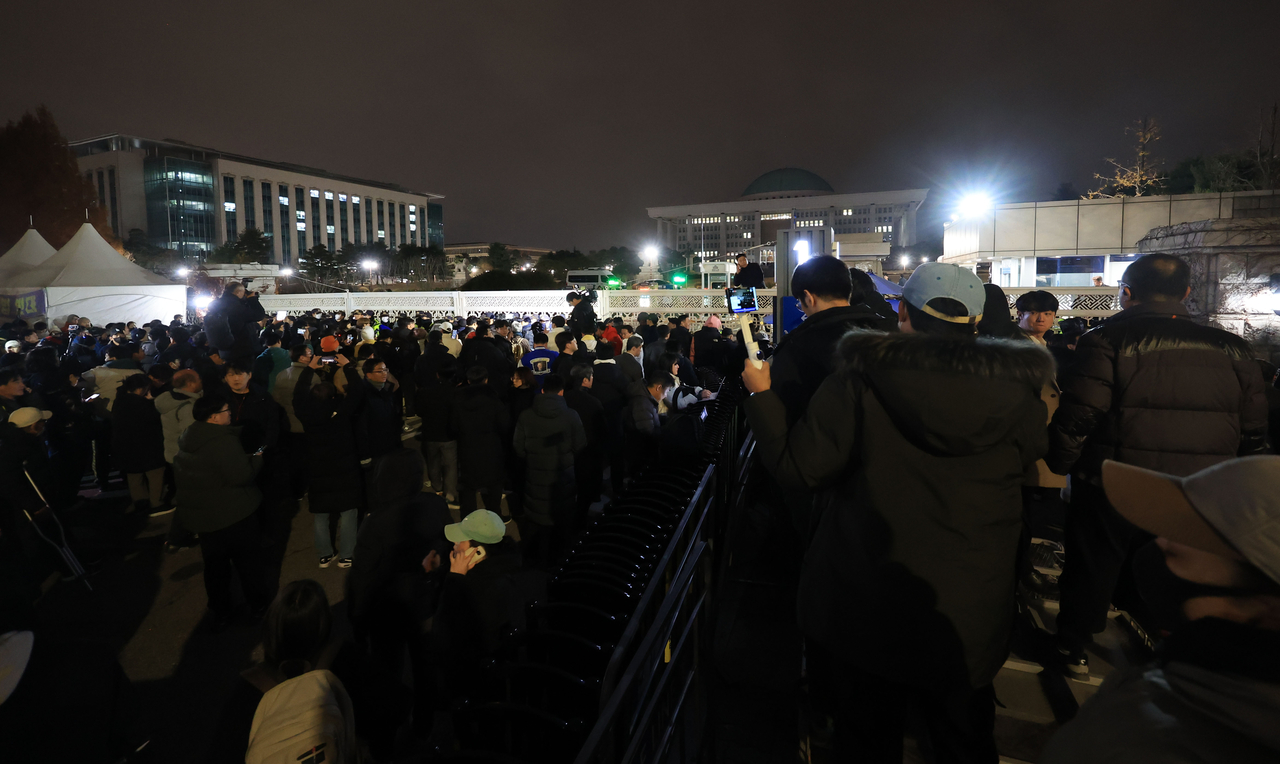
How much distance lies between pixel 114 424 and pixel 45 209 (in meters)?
58.0

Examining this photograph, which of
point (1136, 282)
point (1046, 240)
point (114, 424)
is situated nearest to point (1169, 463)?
point (1136, 282)

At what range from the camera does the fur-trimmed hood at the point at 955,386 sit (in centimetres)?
171

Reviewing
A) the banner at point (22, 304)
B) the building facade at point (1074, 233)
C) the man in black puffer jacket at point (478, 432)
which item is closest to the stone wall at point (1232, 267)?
the building facade at point (1074, 233)

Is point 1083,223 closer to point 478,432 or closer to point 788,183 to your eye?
point 478,432

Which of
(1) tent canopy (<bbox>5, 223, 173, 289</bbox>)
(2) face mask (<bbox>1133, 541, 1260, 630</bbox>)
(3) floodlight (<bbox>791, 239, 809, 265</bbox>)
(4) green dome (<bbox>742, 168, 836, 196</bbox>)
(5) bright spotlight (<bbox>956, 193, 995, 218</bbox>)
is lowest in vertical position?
(2) face mask (<bbox>1133, 541, 1260, 630</bbox>)

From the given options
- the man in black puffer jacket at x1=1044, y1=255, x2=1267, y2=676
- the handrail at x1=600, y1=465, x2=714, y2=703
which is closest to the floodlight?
the man in black puffer jacket at x1=1044, y1=255, x2=1267, y2=676

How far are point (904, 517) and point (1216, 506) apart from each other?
3.49 ft

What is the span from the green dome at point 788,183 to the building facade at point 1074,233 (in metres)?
87.8

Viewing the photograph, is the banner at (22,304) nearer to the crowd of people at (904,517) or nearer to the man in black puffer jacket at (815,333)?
the crowd of people at (904,517)

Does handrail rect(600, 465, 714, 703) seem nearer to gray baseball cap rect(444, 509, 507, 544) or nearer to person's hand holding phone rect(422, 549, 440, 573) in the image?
gray baseball cap rect(444, 509, 507, 544)

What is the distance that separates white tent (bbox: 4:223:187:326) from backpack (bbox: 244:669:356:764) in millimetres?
21138

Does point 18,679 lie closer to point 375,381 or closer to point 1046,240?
point 375,381

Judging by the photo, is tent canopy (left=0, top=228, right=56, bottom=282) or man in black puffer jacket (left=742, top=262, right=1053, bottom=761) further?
tent canopy (left=0, top=228, right=56, bottom=282)

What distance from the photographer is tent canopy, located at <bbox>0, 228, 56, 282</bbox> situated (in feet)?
61.8
